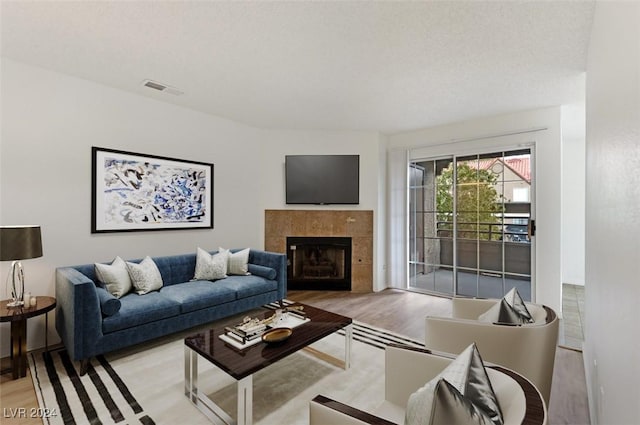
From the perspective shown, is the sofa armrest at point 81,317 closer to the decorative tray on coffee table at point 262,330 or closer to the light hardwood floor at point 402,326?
the light hardwood floor at point 402,326

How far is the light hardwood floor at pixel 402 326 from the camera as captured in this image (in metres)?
2.12

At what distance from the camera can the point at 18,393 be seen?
224 centimetres

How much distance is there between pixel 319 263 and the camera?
210 inches

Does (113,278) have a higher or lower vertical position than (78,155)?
lower

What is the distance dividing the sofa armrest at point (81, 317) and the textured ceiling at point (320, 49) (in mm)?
2017

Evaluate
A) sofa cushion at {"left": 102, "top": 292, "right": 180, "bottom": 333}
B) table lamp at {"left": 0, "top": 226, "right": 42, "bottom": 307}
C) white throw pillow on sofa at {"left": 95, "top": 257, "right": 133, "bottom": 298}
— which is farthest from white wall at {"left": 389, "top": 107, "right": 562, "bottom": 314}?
table lamp at {"left": 0, "top": 226, "right": 42, "bottom": 307}

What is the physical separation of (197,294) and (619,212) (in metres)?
3.35

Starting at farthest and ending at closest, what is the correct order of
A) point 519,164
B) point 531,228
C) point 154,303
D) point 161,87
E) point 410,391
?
point 519,164, point 531,228, point 161,87, point 154,303, point 410,391

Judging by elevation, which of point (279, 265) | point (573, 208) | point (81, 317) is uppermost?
point (573, 208)

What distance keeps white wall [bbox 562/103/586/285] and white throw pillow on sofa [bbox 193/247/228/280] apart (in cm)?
627

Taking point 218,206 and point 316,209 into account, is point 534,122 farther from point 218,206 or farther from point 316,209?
point 218,206

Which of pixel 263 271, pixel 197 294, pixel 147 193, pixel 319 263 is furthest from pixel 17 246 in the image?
pixel 319 263

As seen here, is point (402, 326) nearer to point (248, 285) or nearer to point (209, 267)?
point (248, 285)

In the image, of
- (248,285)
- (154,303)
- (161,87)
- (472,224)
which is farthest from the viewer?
(472,224)
